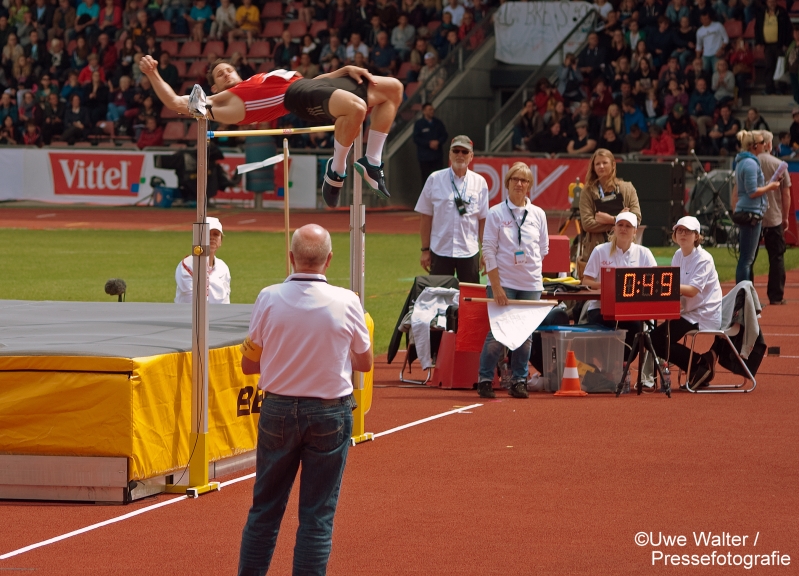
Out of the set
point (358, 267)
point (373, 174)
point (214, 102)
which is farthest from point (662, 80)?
point (214, 102)

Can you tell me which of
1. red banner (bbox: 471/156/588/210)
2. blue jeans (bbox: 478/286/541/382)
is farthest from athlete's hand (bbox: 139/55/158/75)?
red banner (bbox: 471/156/588/210)

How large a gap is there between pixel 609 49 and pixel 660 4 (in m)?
1.72

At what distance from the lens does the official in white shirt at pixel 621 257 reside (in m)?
10.5

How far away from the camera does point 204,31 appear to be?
3469cm

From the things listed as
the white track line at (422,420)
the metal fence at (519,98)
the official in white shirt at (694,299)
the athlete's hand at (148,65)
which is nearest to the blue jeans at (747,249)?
the official in white shirt at (694,299)

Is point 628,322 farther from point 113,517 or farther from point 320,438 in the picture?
point 320,438

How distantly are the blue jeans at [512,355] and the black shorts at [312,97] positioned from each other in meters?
3.22

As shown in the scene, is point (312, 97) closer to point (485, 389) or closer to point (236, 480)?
point (236, 480)

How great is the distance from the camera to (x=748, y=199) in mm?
14258

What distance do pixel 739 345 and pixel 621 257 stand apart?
1.21 metres

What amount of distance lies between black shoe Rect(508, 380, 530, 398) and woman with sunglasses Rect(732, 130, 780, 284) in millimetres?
4942

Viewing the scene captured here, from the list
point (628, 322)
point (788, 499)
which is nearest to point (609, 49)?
point (628, 322)

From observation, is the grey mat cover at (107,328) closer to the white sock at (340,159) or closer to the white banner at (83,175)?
the white sock at (340,159)

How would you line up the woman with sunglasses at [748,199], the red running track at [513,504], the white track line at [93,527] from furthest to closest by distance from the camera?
the woman with sunglasses at [748,199], the white track line at [93,527], the red running track at [513,504]
